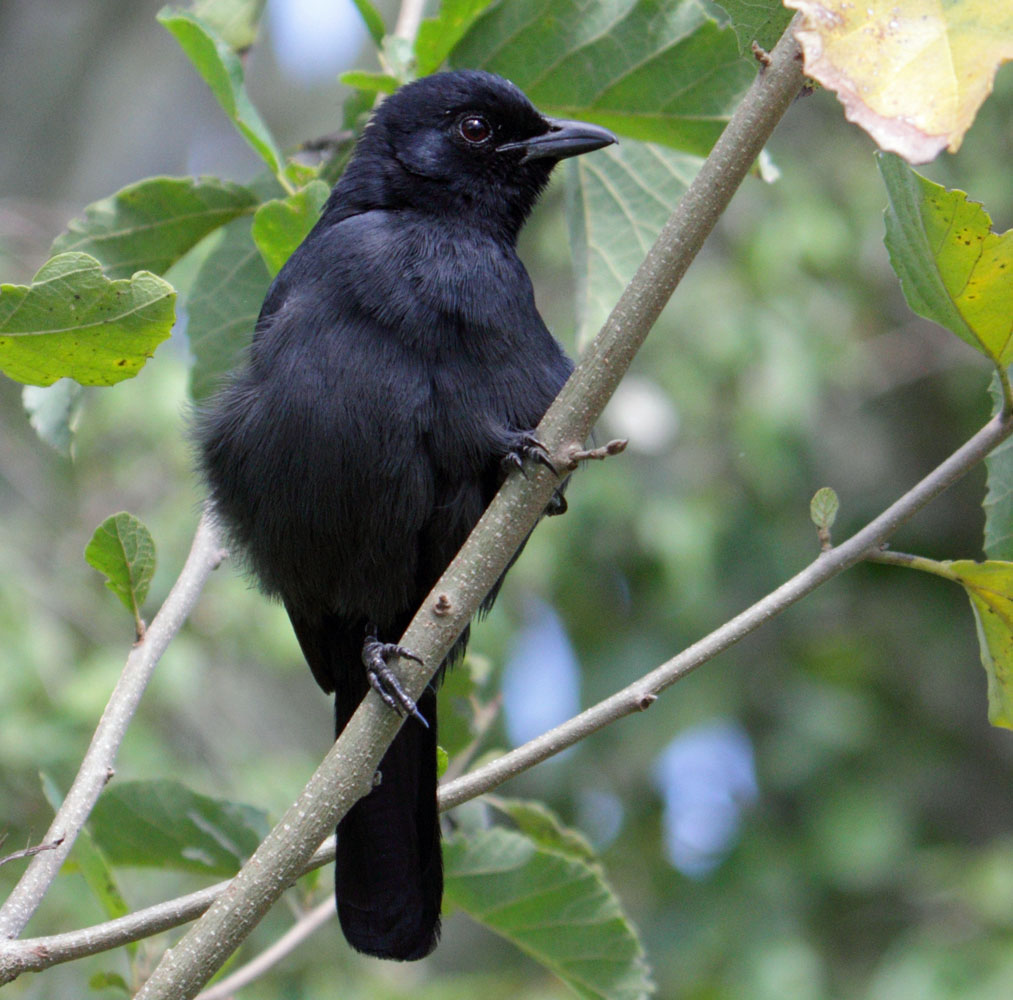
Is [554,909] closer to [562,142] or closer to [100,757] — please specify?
[100,757]

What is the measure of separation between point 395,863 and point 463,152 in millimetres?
1503

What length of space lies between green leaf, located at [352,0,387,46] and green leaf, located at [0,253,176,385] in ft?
4.12

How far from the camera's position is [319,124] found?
9133 millimetres

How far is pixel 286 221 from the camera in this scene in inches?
91.1

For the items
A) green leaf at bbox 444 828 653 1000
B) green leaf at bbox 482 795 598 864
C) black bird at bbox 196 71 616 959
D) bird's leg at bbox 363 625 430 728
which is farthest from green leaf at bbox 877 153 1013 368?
green leaf at bbox 482 795 598 864

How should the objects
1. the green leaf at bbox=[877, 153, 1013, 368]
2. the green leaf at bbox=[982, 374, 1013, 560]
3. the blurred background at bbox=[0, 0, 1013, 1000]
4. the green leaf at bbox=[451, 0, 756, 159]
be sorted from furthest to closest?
1. the blurred background at bbox=[0, 0, 1013, 1000]
2. the green leaf at bbox=[451, 0, 756, 159]
3. the green leaf at bbox=[982, 374, 1013, 560]
4. the green leaf at bbox=[877, 153, 1013, 368]

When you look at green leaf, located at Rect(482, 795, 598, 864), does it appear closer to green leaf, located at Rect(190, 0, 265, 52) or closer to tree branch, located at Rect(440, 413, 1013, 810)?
tree branch, located at Rect(440, 413, 1013, 810)

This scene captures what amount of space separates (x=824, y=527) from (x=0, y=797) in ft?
13.8

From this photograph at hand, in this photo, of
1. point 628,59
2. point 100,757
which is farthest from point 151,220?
point 100,757

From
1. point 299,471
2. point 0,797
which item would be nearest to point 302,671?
point 0,797

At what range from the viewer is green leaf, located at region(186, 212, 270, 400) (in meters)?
2.76

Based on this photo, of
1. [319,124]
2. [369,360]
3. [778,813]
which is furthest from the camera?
[319,124]

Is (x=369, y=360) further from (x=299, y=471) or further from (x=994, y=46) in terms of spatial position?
(x=994, y=46)

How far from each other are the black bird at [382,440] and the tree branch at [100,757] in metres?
0.29
